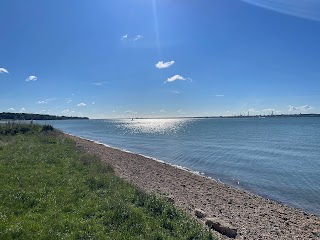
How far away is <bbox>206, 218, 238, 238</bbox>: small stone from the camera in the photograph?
12656 mm

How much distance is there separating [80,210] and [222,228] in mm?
6141

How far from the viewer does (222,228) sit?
1288 cm

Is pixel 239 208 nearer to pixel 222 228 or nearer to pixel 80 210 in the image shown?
pixel 222 228

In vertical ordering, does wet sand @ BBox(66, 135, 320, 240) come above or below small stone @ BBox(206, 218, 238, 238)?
below

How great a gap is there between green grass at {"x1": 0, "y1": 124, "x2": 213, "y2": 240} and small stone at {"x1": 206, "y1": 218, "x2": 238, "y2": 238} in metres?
1.45

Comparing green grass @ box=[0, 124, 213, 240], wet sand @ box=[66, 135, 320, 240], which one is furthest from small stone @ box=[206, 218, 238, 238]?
green grass @ box=[0, 124, 213, 240]

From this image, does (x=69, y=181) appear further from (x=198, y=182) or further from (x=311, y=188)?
(x=311, y=188)

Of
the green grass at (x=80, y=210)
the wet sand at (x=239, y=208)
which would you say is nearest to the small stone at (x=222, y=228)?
the wet sand at (x=239, y=208)

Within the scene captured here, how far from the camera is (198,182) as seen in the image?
24.8m

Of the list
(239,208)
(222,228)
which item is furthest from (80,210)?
(239,208)

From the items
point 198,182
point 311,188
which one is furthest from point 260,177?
point 198,182

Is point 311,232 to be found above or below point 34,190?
below

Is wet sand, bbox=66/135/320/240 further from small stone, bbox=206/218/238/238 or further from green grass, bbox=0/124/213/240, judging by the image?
green grass, bbox=0/124/213/240

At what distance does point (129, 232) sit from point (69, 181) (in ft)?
21.5
